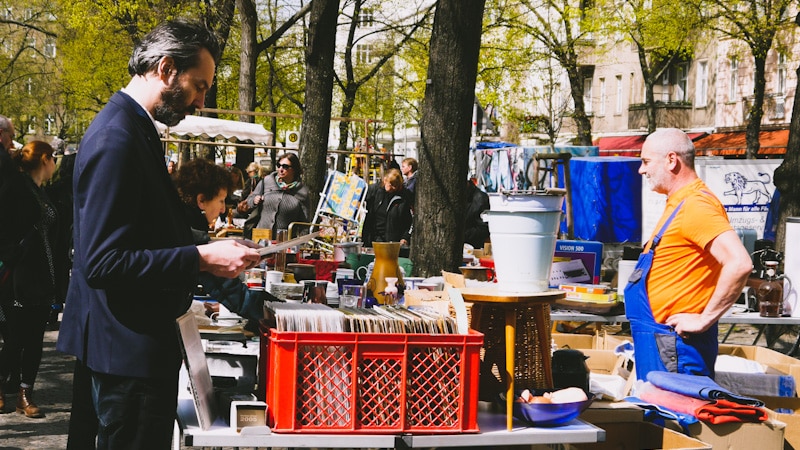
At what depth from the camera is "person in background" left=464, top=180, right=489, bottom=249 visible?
12.1m

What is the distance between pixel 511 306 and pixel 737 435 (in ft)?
4.34

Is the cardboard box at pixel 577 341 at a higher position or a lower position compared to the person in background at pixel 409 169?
lower

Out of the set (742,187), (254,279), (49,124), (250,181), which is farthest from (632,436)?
(49,124)

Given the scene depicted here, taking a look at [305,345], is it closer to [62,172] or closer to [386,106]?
[62,172]

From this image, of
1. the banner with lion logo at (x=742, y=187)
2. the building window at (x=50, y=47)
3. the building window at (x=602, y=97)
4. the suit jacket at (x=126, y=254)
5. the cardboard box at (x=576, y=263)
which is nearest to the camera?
the suit jacket at (x=126, y=254)

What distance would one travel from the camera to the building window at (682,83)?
46.6 metres

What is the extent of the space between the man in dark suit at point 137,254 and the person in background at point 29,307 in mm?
4546

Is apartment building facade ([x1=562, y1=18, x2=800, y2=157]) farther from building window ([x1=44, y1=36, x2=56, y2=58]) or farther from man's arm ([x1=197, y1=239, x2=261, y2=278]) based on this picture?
man's arm ([x1=197, y1=239, x2=261, y2=278])

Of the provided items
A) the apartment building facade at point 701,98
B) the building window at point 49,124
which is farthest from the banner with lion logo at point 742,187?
the building window at point 49,124

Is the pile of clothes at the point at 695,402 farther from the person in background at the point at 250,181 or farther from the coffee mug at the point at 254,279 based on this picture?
the person in background at the point at 250,181

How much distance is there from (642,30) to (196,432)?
30274mm

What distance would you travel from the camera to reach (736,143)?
40000mm

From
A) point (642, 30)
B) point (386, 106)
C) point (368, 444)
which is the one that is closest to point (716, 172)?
point (642, 30)

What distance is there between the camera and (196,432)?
3266 mm
